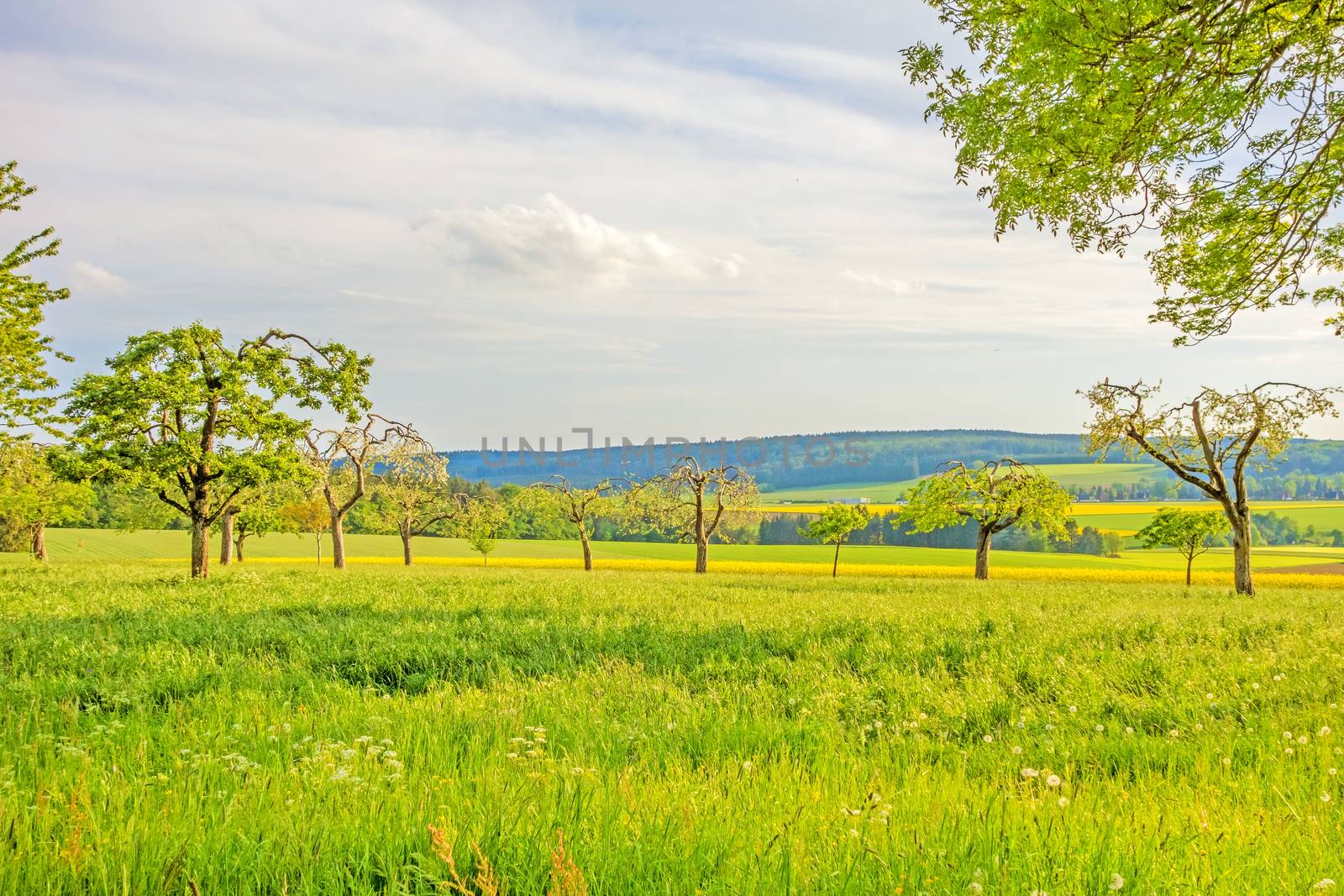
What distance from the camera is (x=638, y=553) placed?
85938mm

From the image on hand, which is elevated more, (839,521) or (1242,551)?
(1242,551)

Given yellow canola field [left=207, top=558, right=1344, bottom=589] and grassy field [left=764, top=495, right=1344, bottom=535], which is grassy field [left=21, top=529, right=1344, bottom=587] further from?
grassy field [left=764, top=495, right=1344, bottom=535]

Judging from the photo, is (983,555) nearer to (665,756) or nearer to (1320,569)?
(665,756)

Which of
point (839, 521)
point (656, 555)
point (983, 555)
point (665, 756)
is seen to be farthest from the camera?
point (656, 555)

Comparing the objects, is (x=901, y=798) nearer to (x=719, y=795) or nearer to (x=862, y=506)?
(x=719, y=795)

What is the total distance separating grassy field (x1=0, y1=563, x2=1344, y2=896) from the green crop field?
199 feet

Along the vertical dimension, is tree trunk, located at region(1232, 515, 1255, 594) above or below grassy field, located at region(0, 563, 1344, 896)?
below

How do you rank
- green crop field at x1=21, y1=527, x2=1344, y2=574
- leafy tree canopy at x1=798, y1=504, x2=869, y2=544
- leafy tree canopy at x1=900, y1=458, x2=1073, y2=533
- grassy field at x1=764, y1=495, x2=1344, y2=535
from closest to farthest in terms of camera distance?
leafy tree canopy at x1=900, y1=458, x2=1073, y2=533 < leafy tree canopy at x1=798, y1=504, x2=869, y2=544 < green crop field at x1=21, y1=527, x2=1344, y2=574 < grassy field at x1=764, y1=495, x2=1344, y2=535

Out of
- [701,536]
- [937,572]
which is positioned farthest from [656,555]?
[701,536]

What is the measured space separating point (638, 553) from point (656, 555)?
3.16m

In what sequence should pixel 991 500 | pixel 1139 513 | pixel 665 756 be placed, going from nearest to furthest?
pixel 665 756 < pixel 991 500 < pixel 1139 513

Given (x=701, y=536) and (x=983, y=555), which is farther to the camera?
(x=701, y=536)

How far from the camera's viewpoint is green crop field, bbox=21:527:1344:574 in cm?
7388

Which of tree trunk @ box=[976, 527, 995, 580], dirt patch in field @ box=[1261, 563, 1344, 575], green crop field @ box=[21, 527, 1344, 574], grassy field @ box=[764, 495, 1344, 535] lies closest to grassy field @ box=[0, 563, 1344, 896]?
tree trunk @ box=[976, 527, 995, 580]
